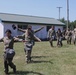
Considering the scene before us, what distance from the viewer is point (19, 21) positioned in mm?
36969

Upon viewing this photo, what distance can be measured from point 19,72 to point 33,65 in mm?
1655

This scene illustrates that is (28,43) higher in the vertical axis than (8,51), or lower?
higher

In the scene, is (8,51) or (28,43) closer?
(8,51)

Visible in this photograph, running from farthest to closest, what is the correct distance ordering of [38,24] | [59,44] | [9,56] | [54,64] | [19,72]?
[38,24] < [59,44] < [54,64] < [19,72] < [9,56]

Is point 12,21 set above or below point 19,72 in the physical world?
above

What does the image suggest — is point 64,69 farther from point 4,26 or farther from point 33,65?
point 4,26

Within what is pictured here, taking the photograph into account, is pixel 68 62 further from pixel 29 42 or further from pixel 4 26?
pixel 4 26

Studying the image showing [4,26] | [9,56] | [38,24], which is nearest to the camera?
[9,56]

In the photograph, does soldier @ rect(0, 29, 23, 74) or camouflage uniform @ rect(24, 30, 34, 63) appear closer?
soldier @ rect(0, 29, 23, 74)

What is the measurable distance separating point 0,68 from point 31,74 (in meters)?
1.90

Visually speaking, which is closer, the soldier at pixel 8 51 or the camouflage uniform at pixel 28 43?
the soldier at pixel 8 51

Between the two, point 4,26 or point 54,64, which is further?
point 4,26

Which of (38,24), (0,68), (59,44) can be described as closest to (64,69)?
(0,68)

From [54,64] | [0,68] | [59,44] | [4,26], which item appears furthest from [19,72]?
[4,26]
